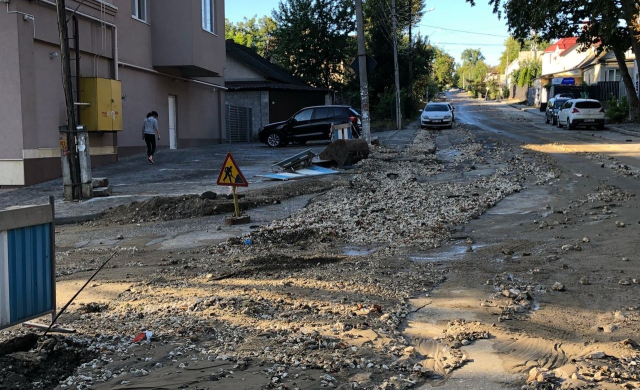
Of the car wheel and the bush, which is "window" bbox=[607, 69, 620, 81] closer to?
the bush

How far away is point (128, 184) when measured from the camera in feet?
53.0

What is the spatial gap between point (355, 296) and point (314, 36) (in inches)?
1885

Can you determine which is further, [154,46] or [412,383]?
[154,46]

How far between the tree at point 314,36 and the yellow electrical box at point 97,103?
33.8m

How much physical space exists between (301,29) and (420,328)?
48580 millimetres

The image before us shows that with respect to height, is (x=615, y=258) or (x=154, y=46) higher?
(x=154, y=46)

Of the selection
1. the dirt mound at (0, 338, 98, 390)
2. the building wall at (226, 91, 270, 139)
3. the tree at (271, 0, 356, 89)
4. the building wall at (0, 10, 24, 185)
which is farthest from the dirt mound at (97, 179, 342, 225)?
the tree at (271, 0, 356, 89)

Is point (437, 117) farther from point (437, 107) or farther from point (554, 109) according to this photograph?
point (554, 109)

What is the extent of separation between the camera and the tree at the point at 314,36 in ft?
169

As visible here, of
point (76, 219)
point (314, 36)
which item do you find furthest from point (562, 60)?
point (76, 219)

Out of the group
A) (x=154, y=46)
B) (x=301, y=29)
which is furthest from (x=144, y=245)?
(x=301, y=29)

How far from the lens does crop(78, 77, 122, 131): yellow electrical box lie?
18.4 m

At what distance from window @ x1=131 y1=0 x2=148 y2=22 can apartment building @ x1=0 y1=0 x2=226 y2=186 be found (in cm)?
4

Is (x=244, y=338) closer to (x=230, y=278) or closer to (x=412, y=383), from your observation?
(x=412, y=383)
